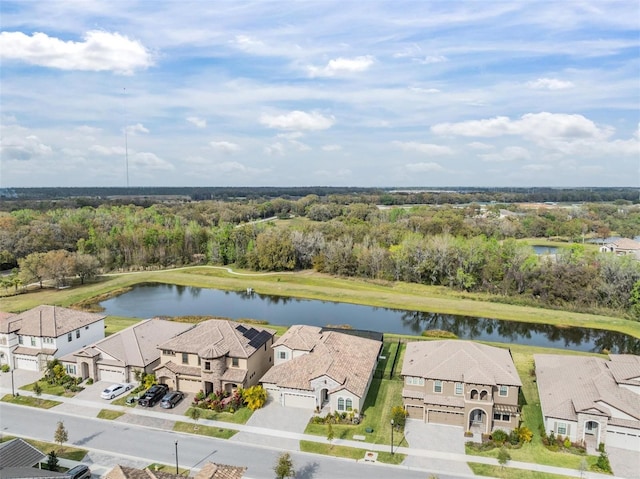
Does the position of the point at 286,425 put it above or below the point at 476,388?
below

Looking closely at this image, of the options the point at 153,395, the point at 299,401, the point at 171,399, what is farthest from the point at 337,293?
the point at 153,395

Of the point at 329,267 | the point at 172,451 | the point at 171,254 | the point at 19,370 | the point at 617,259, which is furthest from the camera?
the point at 171,254

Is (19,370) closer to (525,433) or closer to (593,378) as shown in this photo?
(525,433)

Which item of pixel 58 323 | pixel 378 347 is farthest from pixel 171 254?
pixel 378 347

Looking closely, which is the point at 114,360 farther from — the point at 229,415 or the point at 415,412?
the point at 415,412

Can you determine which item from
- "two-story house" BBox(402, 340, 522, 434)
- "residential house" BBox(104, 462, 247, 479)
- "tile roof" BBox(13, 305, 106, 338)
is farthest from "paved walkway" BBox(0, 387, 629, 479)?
"residential house" BBox(104, 462, 247, 479)

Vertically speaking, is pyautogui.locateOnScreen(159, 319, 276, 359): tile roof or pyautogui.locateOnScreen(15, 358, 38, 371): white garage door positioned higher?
pyautogui.locateOnScreen(159, 319, 276, 359): tile roof

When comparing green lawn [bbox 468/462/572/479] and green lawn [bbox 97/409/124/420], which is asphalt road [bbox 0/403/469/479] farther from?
green lawn [bbox 468/462/572/479]
